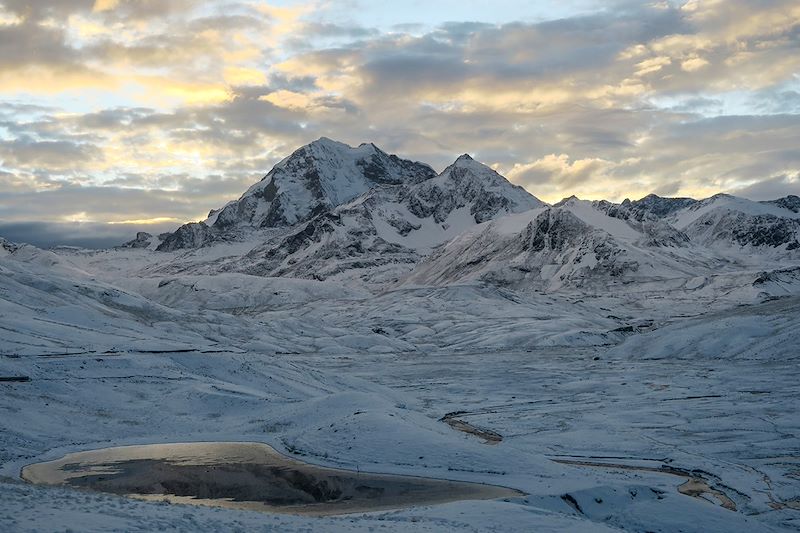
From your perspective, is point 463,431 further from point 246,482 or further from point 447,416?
point 246,482

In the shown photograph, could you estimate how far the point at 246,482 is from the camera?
30594 mm

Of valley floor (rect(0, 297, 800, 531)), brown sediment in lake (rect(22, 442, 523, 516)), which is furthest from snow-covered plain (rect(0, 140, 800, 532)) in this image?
brown sediment in lake (rect(22, 442, 523, 516))

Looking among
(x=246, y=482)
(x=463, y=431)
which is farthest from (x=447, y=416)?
(x=246, y=482)

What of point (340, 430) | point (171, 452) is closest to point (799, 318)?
point (340, 430)

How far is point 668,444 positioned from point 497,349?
6529 cm

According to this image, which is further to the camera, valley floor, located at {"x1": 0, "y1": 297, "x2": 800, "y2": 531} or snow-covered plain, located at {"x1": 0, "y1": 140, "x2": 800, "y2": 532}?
snow-covered plain, located at {"x1": 0, "y1": 140, "x2": 800, "y2": 532}

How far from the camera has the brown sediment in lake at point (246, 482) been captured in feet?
90.8

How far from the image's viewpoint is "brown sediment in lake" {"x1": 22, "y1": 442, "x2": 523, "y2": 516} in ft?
90.8

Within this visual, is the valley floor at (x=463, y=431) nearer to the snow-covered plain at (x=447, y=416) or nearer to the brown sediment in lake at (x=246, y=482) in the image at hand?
the snow-covered plain at (x=447, y=416)

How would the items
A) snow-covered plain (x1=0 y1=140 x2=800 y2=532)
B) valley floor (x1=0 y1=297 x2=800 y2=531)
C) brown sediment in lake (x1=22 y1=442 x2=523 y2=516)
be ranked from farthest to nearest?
brown sediment in lake (x1=22 y1=442 x2=523 y2=516)
snow-covered plain (x1=0 y1=140 x2=800 y2=532)
valley floor (x1=0 y1=297 x2=800 y2=531)

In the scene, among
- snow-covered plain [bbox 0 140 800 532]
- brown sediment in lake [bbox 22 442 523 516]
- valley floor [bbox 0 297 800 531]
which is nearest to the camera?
valley floor [bbox 0 297 800 531]

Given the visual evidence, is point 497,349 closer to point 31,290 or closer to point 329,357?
point 329,357

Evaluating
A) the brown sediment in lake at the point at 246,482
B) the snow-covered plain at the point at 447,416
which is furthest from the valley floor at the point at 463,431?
the brown sediment in lake at the point at 246,482

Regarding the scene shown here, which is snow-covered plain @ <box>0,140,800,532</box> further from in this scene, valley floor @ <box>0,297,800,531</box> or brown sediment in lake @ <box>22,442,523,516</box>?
brown sediment in lake @ <box>22,442,523,516</box>
